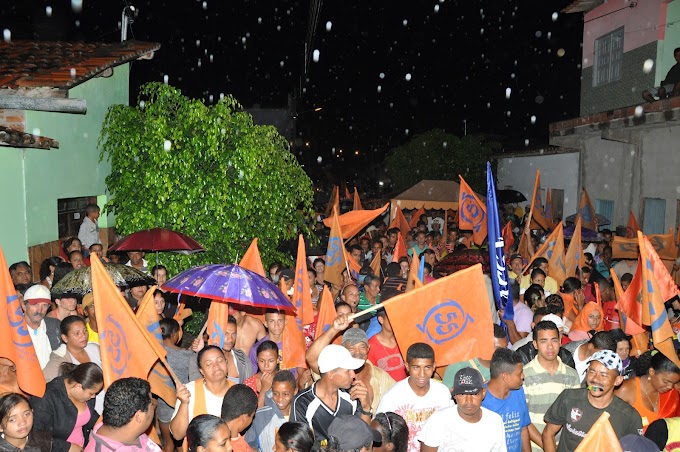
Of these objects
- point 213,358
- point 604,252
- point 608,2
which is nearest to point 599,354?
point 213,358

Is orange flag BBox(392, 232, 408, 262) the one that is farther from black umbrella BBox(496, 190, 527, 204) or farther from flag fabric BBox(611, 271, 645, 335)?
black umbrella BBox(496, 190, 527, 204)

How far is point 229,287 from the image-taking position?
6691 millimetres

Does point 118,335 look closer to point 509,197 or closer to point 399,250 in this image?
point 399,250

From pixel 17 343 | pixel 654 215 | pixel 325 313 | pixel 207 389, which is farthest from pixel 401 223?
pixel 17 343

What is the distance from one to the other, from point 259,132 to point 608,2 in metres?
13.5

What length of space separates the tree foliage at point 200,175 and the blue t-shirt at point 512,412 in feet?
18.9

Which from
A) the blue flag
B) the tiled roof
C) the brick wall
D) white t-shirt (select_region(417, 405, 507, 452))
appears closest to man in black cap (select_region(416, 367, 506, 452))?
white t-shirt (select_region(417, 405, 507, 452))

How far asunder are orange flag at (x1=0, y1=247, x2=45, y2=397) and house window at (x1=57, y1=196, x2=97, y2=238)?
7137mm

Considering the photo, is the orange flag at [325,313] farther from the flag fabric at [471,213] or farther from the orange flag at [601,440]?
the flag fabric at [471,213]

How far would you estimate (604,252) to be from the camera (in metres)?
13.6

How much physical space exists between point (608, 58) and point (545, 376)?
53.7 ft

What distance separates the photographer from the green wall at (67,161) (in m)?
11.2

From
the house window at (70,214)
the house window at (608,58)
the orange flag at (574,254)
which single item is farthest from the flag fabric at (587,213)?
the house window at (70,214)

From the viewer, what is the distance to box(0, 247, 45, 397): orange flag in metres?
5.52
